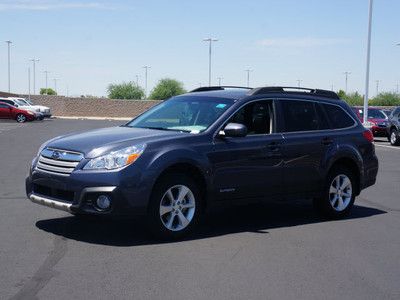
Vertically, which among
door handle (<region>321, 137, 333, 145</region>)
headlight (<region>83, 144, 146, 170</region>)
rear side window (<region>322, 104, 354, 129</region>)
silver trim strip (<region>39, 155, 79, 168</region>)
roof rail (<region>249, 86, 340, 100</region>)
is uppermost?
roof rail (<region>249, 86, 340, 100</region>)

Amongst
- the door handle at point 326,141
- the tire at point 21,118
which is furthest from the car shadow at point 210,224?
the tire at point 21,118

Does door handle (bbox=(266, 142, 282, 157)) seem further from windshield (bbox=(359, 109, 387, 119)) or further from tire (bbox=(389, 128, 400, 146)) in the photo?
windshield (bbox=(359, 109, 387, 119))

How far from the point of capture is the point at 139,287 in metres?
5.50

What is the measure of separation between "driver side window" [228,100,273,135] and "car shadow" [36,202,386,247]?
1.11 metres

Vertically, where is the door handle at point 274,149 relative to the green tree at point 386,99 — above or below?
below

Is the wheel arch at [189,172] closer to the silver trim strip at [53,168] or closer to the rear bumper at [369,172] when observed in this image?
the silver trim strip at [53,168]

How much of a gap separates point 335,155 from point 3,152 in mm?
Answer: 12519

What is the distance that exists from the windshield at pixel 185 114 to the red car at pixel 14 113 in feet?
134

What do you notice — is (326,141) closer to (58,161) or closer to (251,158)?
(251,158)

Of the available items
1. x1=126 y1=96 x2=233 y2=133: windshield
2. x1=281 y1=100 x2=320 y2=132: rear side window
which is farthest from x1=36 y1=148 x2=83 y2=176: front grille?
x1=281 y1=100 x2=320 y2=132: rear side window

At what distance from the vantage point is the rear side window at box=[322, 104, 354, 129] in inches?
367

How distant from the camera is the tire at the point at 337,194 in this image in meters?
9.02

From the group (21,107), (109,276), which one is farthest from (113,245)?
(21,107)

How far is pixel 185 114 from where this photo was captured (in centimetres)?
830
